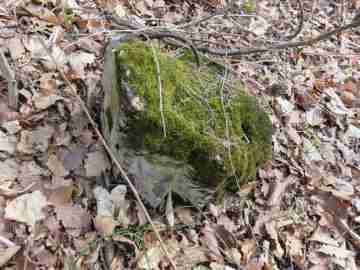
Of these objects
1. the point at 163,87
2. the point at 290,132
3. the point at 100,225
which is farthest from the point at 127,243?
the point at 290,132

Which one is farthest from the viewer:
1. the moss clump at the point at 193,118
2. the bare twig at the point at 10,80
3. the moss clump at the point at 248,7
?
the moss clump at the point at 248,7

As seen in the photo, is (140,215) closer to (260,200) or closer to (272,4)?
(260,200)

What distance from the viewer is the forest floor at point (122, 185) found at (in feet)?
7.45

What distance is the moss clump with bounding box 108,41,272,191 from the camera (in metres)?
2.23

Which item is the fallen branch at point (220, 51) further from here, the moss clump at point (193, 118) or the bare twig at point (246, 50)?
the moss clump at point (193, 118)

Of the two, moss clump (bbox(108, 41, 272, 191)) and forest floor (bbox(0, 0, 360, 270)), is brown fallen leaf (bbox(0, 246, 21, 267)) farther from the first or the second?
moss clump (bbox(108, 41, 272, 191))

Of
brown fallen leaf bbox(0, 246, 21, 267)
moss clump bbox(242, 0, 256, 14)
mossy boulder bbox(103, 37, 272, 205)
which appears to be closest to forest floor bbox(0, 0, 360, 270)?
brown fallen leaf bbox(0, 246, 21, 267)

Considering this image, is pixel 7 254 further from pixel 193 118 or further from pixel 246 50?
pixel 246 50

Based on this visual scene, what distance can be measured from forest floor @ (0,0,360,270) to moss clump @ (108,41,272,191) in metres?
0.36

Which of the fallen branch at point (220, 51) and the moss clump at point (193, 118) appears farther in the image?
the fallen branch at point (220, 51)

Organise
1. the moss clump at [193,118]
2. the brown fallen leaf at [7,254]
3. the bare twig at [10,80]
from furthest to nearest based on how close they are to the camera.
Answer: the bare twig at [10,80] → the moss clump at [193,118] → the brown fallen leaf at [7,254]

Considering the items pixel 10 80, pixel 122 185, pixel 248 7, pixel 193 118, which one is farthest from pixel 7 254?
pixel 248 7

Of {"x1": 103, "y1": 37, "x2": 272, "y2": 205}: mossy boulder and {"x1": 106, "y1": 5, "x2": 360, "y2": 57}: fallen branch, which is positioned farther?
{"x1": 106, "y1": 5, "x2": 360, "y2": 57}: fallen branch

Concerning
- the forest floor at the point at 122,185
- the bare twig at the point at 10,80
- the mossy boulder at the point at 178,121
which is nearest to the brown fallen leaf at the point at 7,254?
the forest floor at the point at 122,185
